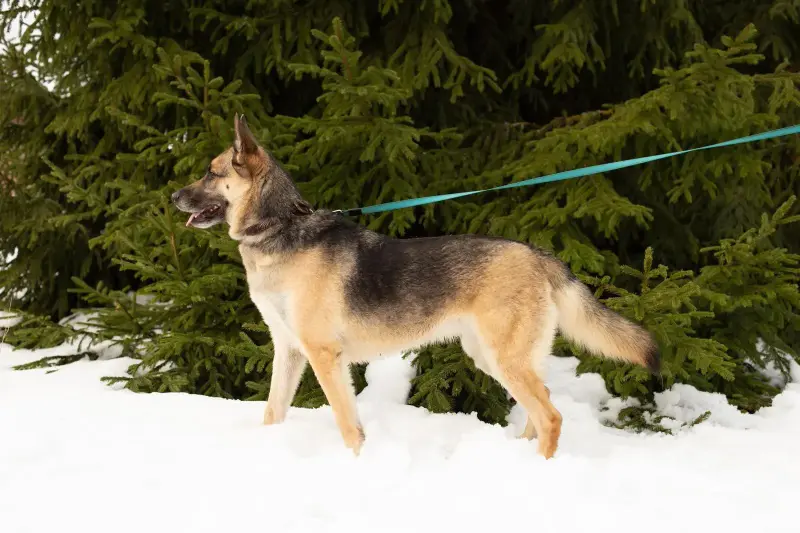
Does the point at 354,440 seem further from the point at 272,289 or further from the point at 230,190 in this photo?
the point at 230,190

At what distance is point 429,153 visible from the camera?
6266mm

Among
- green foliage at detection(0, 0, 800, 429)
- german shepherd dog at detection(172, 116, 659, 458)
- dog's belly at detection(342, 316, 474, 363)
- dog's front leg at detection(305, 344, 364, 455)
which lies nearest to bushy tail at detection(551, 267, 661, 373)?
german shepherd dog at detection(172, 116, 659, 458)

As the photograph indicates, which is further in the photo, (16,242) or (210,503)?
(16,242)

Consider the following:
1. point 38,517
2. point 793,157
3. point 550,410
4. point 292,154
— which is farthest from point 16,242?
point 793,157

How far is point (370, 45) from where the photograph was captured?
6785mm

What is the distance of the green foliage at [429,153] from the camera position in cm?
527

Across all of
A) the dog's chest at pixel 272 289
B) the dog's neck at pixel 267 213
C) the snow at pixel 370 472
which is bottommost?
the snow at pixel 370 472

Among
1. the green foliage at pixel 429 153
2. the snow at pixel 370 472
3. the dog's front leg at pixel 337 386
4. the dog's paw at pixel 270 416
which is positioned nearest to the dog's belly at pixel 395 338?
the dog's front leg at pixel 337 386

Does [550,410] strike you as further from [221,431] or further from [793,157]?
[793,157]

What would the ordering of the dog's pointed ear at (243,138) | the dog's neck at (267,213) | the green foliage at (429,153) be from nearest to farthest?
the dog's pointed ear at (243,138)
the dog's neck at (267,213)
the green foliage at (429,153)

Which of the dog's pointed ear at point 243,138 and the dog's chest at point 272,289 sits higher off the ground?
the dog's pointed ear at point 243,138

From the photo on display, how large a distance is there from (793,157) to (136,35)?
240 inches

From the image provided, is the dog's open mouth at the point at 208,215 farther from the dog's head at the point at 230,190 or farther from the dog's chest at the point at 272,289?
the dog's chest at the point at 272,289

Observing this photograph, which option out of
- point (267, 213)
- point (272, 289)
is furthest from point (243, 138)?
point (272, 289)
